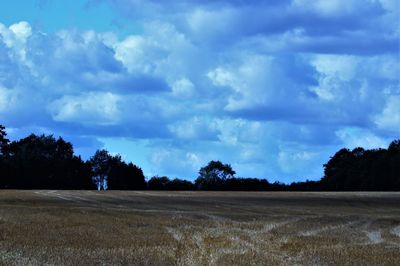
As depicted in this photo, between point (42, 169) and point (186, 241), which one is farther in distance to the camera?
point (42, 169)

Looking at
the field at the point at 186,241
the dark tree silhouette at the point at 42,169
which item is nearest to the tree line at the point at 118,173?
the dark tree silhouette at the point at 42,169

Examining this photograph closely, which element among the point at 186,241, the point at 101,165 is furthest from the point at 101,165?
the point at 186,241

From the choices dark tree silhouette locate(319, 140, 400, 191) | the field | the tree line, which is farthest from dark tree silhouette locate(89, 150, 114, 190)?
the field

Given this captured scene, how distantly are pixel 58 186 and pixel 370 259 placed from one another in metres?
121

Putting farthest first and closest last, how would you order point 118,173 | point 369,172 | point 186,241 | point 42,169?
1. point 118,173
2. point 42,169
3. point 369,172
4. point 186,241

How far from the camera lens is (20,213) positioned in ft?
117

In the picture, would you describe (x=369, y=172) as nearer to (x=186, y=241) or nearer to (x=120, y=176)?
(x=120, y=176)

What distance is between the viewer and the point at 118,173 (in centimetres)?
14850

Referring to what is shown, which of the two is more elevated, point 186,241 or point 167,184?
point 167,184

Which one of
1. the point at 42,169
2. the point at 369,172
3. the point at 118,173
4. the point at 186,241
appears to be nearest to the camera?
the point at 186,241

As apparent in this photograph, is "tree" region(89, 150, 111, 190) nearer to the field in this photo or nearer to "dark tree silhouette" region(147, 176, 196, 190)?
"dark tree silhouette" region(147, 176, 196, 190)

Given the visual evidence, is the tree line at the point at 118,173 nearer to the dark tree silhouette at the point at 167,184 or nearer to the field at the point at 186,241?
the dark tree silhouette at the point at 167,184

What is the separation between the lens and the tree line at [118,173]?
417 ft

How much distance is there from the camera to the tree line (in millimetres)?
127000
